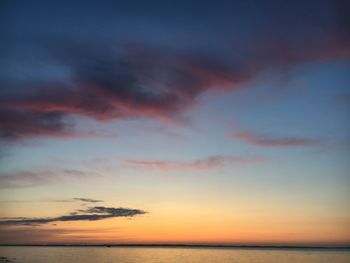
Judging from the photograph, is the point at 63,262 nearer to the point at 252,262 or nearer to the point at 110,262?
the point at 110,262

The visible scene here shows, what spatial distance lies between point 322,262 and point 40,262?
67.0 m

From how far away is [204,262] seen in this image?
Answer: 10244cm

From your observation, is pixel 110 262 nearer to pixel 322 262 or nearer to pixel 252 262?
pixel 252 262

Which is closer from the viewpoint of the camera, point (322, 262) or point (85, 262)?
point (85, 262)

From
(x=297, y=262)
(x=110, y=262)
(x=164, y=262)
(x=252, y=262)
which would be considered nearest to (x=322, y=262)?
(x=297, y=262)

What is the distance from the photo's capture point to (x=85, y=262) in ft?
321

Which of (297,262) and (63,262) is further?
(297,262)

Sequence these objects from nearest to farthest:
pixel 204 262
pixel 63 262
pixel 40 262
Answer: pixel 40 262 → pixel 63 262 → pixel 204 262

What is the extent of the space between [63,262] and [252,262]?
44265mm

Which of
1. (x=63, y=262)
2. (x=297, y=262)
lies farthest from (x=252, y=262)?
(x=63, y=262)

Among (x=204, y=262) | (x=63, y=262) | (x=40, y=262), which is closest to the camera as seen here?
(x=40, y=262)

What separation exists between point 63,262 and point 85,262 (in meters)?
4.96

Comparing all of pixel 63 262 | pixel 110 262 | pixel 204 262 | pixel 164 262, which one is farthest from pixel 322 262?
pixel 63 262

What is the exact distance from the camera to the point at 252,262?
10138 centimetres
